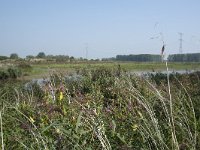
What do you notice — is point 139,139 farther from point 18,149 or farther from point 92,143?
point 18,149

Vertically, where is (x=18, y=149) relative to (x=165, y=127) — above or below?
below

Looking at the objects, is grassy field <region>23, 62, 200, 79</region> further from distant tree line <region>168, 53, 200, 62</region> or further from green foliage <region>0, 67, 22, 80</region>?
green foliage <region>0, 67, 22, 80</region>

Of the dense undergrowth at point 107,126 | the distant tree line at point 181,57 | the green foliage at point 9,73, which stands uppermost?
the distant tree line at point 181,57

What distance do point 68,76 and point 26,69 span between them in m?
48.6

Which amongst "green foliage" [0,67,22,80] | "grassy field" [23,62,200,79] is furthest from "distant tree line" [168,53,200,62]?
"green foliage" [0,67,22,80]

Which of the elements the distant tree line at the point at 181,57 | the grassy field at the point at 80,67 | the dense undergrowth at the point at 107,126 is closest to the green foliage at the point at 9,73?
the grassy field at the point at 80,67

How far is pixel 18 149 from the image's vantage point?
430 centimetres

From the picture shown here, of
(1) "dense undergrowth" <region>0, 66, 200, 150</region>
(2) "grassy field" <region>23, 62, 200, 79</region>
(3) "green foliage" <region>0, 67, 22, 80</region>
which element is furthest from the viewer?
(3) "green foliage" <region>0, 67, 22, 80</region>

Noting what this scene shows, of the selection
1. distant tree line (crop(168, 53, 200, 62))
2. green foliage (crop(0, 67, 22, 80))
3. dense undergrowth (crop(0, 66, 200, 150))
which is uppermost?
distant tree line (crop(168, 53, 200, 62))

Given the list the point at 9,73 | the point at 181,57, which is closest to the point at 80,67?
the point at 181,57

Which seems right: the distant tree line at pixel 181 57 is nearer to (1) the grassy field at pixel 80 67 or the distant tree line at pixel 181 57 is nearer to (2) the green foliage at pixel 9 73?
(1) the grassy field at pixel 80 67

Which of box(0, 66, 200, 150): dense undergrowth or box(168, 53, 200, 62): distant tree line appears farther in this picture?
box(168, 53, 200, 62): distant tree line

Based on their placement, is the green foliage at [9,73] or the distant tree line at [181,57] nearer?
the distant tree line at [181,57]

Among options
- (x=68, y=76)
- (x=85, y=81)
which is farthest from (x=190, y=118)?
(x=68, y=76)
